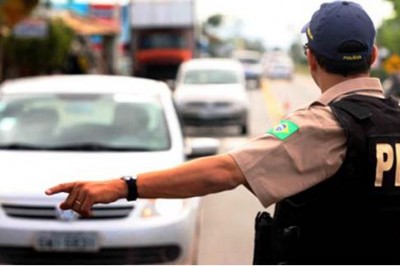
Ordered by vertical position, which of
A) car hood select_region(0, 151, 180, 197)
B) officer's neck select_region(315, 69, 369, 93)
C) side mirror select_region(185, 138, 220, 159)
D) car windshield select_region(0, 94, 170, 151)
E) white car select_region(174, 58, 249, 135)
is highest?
officer's neck select_region(315, 69, 369, 93)

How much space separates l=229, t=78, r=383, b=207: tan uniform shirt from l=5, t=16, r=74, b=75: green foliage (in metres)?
29.0

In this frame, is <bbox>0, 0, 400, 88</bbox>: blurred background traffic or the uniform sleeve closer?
the uniform sleeve

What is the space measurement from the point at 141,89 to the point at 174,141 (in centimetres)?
81

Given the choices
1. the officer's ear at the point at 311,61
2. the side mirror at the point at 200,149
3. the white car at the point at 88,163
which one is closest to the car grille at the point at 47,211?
the white car at the point at 88,163

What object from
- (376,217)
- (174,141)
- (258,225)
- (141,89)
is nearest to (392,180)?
(376,217)

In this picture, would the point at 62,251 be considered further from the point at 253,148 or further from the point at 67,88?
the point at 253,148

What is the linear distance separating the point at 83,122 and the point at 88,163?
1023 millimetres

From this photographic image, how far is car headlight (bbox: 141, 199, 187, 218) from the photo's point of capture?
543cm

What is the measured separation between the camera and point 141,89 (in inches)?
280

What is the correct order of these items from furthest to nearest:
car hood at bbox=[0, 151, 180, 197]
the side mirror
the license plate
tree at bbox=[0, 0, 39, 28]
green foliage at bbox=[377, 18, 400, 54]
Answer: green foliage at bbox=[377, 18, 400, 54]
tree at bbox=[0, 0, 39, 28]
the side mirror
car hood at bbox=[0, 151, 180, 197]
the license plate

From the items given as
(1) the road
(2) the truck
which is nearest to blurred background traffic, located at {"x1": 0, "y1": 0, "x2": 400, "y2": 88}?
(2) the truck

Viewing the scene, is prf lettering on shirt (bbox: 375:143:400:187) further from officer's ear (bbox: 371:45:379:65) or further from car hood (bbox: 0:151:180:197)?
car hood (bbox: 0:151:180:197)

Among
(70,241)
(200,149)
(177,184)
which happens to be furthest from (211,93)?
(177,184)

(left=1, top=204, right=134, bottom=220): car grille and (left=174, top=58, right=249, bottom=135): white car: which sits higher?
(left=1, top=204, right=134, bottom=220): car grille
